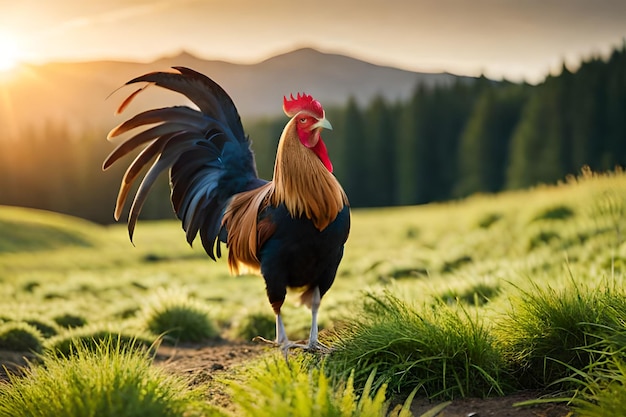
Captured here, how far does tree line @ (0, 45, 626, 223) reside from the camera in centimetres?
4325

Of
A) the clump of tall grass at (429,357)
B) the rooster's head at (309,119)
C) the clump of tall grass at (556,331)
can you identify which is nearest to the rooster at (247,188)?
the rooster's head at (309,119)

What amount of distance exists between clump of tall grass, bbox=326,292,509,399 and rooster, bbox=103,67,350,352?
572mm

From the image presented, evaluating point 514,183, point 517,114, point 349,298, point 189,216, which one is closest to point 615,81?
point 514,183

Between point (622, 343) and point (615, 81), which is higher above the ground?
point (615, 81)

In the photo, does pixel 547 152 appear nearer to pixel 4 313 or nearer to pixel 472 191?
pixel 472 191

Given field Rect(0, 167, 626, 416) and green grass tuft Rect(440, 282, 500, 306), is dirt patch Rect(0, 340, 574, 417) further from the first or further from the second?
green grass tuft Rect(440, 282, 500, 306)

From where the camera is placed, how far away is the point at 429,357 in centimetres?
446

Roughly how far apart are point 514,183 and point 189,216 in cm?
4509

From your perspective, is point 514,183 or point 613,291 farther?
point 514,183

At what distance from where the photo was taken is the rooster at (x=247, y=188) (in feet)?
15.8

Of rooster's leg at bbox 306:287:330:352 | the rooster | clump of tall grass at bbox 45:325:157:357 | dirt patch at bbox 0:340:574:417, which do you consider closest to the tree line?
dirt patch at bbox 0:340:574:417

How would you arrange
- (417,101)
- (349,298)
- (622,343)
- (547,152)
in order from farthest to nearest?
1. (417,101)
2. (547,152)
3. (349,298)
4. (622,343)

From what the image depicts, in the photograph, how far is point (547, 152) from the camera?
4497 centimetres

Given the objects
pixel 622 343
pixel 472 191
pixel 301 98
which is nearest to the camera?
pixel 622 343
